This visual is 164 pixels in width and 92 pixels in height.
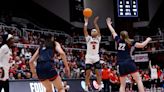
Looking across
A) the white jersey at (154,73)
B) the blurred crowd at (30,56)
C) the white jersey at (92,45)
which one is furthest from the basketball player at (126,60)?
the white jersey at (154,73)

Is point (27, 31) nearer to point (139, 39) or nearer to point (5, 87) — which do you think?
point (139, 39)

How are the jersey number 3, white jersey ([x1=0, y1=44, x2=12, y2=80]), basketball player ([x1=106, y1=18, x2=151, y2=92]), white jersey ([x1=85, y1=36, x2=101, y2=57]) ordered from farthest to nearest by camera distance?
white jersey ([x1=85, y1=36, x2=101, y2=57]) → the jersey number 3 → basketball player ([x1=106, y1=18, x2=151, y2=92]) → white jersey ([x1=0, y1=44, x2=12, y2=80])

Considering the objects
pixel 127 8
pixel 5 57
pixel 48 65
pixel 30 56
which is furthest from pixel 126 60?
pixel 127 8

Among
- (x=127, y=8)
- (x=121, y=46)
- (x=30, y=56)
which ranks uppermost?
(x=127, y=8)

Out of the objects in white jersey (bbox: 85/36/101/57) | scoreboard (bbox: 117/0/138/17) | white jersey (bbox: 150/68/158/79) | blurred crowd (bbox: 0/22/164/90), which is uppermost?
scoreboard (bbox: 117/0/138/17)

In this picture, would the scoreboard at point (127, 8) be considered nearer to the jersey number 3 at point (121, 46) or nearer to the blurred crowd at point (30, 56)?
the blurred crowd at point (30, 56)

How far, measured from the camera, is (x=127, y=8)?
85.8 ft

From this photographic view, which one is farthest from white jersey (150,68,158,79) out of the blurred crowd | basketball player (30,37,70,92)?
basketball player (30,37,70,92)

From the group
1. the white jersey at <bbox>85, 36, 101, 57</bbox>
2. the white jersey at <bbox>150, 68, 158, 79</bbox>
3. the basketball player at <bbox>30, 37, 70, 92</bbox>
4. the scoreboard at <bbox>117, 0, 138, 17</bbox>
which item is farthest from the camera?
the scoreboard at <bbox>117, 0, 138, 17</bbox>

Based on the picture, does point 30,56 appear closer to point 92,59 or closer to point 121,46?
point 92,59

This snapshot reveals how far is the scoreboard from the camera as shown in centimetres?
2614

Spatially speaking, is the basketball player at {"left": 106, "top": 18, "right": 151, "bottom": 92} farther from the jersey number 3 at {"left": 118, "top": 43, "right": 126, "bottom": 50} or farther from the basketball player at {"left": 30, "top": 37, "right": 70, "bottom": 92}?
the basketball player at {"left": 30, "top": 37, "right": 70, "bottom": 92}

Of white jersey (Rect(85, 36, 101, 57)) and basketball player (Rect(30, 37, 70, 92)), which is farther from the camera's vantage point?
white jersey (Rect(85, 36, 101, 57))

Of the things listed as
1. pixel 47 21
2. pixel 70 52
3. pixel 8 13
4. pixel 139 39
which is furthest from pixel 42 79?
pixel 139 39
